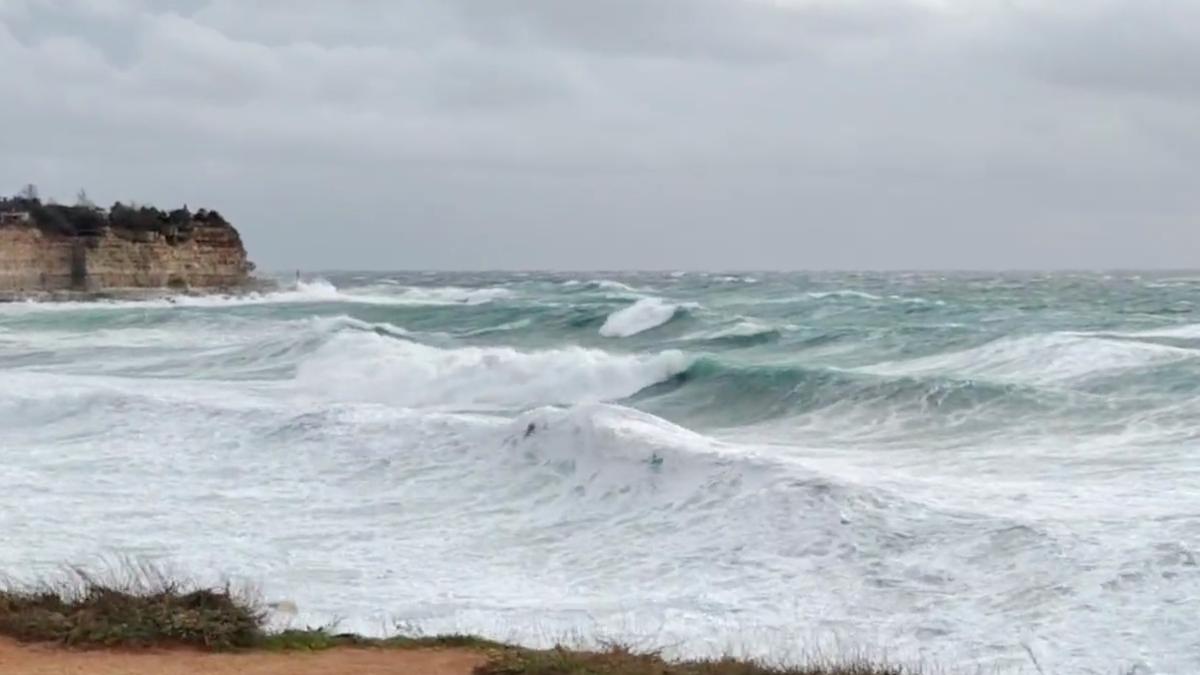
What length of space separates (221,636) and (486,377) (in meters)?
16.9

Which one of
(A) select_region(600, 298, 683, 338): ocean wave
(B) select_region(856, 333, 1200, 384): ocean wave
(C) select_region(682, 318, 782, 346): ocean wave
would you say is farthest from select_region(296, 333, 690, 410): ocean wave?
(A) select_region(600, 298, 683, 338): ocean wave

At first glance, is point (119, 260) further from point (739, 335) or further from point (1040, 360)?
point (1040, 360)

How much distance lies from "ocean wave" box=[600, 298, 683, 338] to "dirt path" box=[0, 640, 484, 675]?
30.5 metres

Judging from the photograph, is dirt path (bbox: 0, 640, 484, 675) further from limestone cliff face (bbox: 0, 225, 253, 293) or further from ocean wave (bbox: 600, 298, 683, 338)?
limestone cliff face (bbox: 0, 225, 253, 293)

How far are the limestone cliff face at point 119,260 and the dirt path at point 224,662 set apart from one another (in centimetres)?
4903

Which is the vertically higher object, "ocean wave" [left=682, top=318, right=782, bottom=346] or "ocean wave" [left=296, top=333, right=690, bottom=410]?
"ocean wave" [left=682, top=318, right=782, bottom=346]

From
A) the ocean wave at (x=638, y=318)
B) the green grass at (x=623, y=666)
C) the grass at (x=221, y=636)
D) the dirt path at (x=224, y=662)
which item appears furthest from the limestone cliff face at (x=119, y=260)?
the green grass at (x=623, y=666)

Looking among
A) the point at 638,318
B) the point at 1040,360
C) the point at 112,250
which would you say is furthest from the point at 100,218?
the point at 1040,360

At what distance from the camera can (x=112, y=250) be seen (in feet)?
187

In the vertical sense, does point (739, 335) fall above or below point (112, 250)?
below

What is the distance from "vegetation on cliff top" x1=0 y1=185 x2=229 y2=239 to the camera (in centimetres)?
5406

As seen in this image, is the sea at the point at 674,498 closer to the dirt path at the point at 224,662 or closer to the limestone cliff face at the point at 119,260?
the dirt path at the point at 224,662

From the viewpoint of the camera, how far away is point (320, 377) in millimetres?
24469

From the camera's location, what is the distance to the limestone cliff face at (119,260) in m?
52.9
